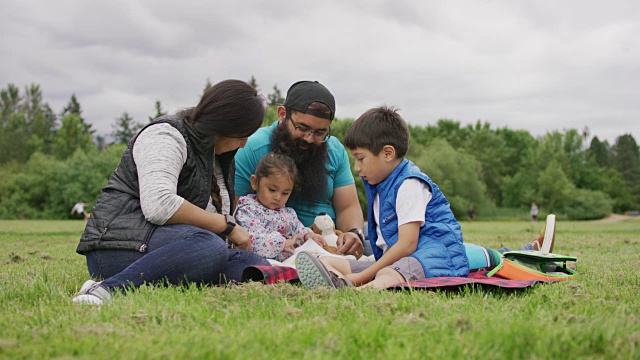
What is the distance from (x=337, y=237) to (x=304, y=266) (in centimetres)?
184

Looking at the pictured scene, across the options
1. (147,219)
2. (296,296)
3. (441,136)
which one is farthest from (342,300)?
(441,136)

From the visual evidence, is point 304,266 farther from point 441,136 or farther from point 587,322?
point 441,136

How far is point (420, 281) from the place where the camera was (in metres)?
3.63

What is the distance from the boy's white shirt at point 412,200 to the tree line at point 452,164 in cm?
Result: 3873

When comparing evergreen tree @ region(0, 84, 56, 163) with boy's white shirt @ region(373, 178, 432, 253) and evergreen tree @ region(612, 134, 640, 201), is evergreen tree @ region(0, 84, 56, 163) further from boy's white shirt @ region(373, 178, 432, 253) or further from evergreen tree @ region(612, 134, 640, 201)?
evergreen tree @ region(612, 134, 640, 201)

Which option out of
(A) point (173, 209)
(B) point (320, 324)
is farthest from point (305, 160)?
(B) point (320, 324)

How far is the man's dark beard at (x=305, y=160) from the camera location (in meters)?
5.42

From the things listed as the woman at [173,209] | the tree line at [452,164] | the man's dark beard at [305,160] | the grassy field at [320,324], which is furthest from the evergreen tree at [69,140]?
the grassy field at [320,324]

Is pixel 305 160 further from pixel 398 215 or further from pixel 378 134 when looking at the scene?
pixel 398 215

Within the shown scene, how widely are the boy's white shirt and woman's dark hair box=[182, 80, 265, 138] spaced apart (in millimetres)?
1223

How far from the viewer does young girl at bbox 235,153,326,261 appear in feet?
16.5

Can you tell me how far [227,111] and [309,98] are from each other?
143 cm

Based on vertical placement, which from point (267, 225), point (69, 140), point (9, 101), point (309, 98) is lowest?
point (267, 225)

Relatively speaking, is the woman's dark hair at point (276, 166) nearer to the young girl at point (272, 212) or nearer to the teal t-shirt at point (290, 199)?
the young girl at point (272, 212)
